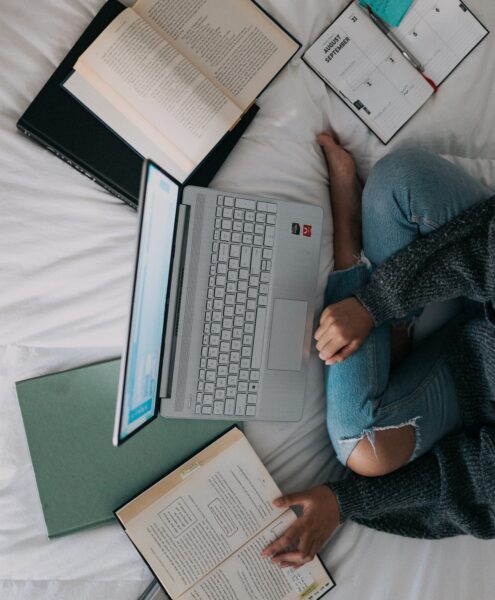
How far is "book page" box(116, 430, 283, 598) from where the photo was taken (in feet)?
3.42

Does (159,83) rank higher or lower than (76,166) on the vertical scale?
higher

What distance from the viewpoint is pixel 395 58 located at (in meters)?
1.14

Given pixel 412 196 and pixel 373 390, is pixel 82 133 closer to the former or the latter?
pixel 412 196

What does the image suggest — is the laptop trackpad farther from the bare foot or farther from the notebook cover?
the notebook cover

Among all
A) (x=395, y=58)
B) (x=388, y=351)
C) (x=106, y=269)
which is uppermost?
(x=395, y=58)

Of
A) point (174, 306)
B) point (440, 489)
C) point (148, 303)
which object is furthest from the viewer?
point (440, 489)

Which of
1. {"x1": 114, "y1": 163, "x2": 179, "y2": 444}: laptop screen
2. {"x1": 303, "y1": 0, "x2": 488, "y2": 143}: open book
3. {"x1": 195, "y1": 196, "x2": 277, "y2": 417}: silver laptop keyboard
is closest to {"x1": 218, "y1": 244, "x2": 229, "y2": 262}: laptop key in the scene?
{"x1": 195, "y1": 196, "x2": 277, "y2": 417}: silver laptop keyboard

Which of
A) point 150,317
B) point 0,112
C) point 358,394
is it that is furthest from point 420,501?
point 0,112

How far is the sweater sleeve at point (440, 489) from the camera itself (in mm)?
1076

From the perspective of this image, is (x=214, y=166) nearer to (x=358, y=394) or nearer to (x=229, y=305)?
(x=229, y=305)

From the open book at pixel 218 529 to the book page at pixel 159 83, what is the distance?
537 mm

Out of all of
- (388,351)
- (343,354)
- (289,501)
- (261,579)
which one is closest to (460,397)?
(388,351)

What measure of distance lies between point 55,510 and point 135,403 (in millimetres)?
334

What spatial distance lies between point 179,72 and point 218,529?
797mm
